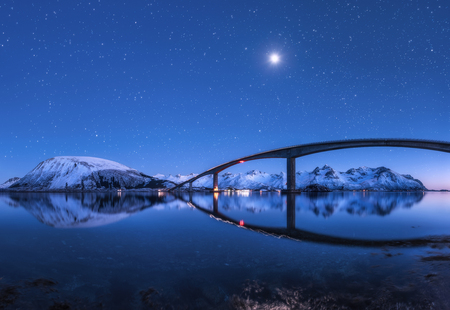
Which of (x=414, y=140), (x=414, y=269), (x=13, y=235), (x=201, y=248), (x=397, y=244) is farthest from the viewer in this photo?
(x=414, y=140)

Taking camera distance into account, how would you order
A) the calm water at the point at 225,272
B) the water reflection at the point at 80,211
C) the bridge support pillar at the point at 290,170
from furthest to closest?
1. the bridge support pillar at the point at 290,170
2. the water reflection at the point at 80,211
3. the calm water at the point at 225,272

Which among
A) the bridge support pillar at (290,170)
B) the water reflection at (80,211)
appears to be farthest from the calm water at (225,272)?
the bridge support pillar at (290,170)

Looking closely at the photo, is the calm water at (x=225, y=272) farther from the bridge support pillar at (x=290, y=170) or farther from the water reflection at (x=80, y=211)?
the bridge support pillar at (x=290, y=170)

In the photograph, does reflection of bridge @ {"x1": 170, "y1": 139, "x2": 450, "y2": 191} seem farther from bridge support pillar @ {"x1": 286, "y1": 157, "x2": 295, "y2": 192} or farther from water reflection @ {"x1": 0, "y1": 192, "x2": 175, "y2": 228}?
water reflection @ {"x1": 0, "y1": 192, "x2": 175, "y2": 228}

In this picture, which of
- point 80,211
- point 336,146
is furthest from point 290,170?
point 80,211

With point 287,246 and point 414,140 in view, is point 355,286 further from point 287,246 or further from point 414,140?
point 414,140

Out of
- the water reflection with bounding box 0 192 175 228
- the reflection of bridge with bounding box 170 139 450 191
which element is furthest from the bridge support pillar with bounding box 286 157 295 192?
the water reflection with bounding box 0 192 175 228

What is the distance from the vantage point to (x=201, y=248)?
935 centimetres

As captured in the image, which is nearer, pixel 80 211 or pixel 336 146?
pixel 80 211

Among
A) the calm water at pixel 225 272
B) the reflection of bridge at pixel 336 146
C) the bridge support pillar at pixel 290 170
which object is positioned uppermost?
the reflection of bridge at pixel 336 146

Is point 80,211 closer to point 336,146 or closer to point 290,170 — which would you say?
point 290,170

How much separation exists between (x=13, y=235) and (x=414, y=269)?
62.0ft

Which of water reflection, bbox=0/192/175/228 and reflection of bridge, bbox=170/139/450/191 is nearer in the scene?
water reflection, bbox=0/192/175/228

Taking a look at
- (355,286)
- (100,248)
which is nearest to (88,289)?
(100,248)
